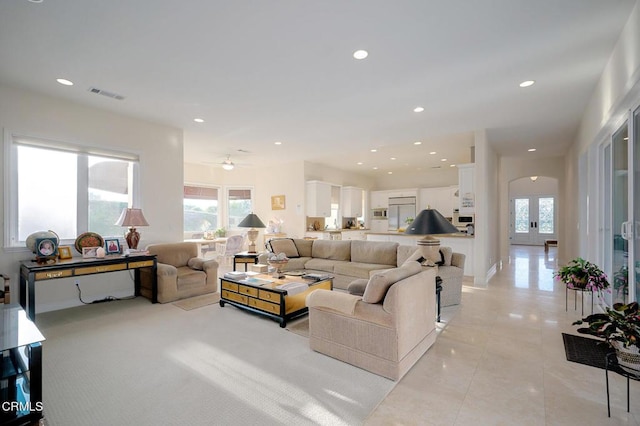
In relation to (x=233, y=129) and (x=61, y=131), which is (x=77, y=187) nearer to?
(x=61, y=131)

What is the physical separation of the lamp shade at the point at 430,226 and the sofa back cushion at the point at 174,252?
3.82 metres

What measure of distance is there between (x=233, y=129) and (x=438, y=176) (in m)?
7.57

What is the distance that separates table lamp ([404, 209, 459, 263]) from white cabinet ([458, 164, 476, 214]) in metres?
2.86

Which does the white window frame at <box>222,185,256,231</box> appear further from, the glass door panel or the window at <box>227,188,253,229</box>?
the glass door panel

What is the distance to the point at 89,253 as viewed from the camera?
397cm

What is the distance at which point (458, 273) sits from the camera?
425cm

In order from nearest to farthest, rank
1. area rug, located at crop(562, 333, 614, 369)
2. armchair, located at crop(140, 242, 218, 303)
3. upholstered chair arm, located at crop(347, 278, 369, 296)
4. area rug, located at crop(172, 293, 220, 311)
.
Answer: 1. area rug, located at crop(562, 333, 614, 369)
2. upholstered chair arm, located at crop(347, 278, 369, 296)
3. area rug, located at crop(172, 293, 220, 311)
4. armchair, located at crop(140, 242, 218, 303)

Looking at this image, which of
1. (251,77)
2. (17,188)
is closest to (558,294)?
(251,77)

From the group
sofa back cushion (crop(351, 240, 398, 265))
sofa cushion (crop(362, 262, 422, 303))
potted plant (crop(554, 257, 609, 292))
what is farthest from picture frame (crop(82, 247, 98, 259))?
potted plant (crop(554, 257, 609, 292))

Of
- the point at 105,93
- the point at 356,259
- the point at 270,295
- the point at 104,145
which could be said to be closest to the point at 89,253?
the point at 104,145

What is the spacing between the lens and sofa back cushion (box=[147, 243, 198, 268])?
4.73 m

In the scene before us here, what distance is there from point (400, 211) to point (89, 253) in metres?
8.69

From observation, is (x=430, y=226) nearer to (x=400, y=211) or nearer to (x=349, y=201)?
(x=349, y=201)

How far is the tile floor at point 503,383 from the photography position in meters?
1.90
